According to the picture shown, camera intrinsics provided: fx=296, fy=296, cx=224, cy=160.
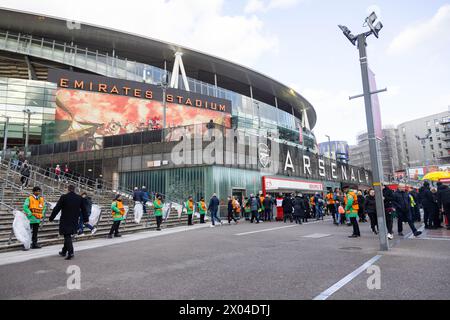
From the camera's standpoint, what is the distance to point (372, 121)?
838cm

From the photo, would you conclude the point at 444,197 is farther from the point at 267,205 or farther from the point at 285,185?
the point at 285,185

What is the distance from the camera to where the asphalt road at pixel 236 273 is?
14.3 ft

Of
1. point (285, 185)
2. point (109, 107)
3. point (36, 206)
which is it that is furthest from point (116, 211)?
point (109, 107)

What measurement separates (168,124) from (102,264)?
38.2 meters

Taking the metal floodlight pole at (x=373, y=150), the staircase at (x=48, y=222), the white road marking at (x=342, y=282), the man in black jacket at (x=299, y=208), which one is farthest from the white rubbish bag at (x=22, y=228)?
the man in black jacket at (x=299, y=208)

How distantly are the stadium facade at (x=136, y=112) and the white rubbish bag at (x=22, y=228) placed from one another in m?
15.0

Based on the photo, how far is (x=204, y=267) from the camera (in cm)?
614

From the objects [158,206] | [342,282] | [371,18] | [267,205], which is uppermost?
[371,18]

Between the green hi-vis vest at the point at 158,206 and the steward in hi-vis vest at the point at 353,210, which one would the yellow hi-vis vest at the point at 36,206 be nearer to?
the green hi-vis vest at the point at 158,206

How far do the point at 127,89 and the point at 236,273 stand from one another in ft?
140

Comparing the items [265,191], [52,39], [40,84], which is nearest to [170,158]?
[265,191]

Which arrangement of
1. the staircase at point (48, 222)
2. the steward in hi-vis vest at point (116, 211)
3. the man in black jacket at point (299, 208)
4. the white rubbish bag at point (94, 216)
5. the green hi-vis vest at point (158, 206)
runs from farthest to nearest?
the man in black jacket at point (299, 208) < the green hi-vis vest at point (158, 206) < the white rubbish bag at point (94, 216) < the steward in hi-vis vest at point (116, 211) < the staircase at point (48, 222)

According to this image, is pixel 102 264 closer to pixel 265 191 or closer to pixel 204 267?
pixel 204 267

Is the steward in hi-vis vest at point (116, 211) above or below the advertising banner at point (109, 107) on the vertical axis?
below
